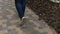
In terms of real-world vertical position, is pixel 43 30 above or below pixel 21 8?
below

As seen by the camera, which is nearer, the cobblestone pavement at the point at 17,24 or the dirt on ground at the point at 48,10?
the cobblestone pavement at the point at 17,24

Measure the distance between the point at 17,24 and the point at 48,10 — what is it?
1.30 meters

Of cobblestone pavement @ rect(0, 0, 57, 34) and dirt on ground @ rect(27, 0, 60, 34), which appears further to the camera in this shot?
dirt on ground @ rect(27, 0, 60, 34)

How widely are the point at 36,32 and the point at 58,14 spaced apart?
44.0 inches

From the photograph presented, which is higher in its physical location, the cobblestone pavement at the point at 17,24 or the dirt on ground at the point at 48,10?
the dirt on ground at the point at 48,10

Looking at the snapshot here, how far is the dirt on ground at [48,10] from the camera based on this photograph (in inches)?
227

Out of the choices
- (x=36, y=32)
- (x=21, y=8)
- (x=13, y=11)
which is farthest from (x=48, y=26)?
(x=13, y=11)

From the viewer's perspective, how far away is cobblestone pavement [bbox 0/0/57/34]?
545 centimetres

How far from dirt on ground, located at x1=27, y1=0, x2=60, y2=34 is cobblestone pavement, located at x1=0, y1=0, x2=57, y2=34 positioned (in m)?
0.16

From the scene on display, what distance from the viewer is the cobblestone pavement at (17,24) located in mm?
5445

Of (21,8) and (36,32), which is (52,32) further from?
(21,8)

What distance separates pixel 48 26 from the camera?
18.7ft

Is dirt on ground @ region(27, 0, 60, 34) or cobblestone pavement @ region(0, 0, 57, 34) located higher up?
dirt on ground @ region(27, 0, 60, 34)

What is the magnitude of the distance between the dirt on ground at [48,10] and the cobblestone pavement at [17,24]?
164 mm
